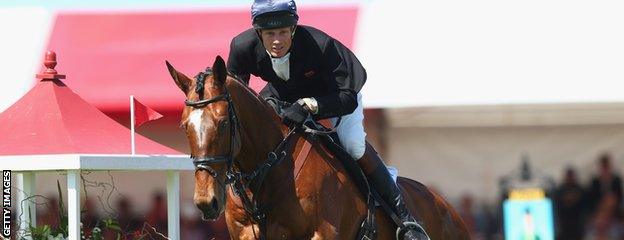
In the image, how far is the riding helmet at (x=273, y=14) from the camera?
5809 millimetres

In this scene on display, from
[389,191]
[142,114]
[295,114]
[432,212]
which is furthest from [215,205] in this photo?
[432,212]

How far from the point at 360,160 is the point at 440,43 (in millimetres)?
7540

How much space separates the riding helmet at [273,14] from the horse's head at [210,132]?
16.7 inches

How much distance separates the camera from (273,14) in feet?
19.0

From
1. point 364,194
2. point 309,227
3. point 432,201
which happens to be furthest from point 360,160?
point 432,201

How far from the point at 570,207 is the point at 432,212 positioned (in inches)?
242

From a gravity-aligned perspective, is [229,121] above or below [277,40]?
below

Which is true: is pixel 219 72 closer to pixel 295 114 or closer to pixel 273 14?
pixel 273 14

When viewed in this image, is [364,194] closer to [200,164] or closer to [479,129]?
[200,164]

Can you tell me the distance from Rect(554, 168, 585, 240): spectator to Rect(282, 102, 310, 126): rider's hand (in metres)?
7.62

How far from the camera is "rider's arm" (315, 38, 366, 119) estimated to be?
5.99 metres

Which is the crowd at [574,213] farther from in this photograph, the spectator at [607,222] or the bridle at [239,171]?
the bridle at [239,171]

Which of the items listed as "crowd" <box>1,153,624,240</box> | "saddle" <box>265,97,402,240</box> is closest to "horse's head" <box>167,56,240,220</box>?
"saddle" <box>265,97,402,240</box>

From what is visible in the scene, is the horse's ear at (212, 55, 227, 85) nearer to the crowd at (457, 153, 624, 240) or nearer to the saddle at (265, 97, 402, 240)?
the saddle at (265, 97, 402, 240)
